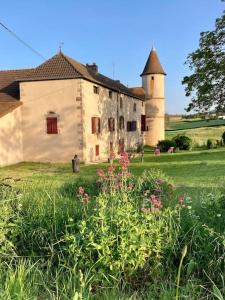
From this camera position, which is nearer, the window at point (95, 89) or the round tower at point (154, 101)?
the window at point (95, 89)

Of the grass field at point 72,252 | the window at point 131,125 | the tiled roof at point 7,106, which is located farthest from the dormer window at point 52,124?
the grass field at point 72,252

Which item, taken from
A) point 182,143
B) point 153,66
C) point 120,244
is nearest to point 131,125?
point 182,143

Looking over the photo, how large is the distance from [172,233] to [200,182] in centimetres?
842

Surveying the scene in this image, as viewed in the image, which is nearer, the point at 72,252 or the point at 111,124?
the point at 72,252

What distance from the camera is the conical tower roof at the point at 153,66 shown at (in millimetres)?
38128

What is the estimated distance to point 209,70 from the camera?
25.3 meters

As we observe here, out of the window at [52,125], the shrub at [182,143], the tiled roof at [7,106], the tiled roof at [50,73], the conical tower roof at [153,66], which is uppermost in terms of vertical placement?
the conical tower roof at [153,66]

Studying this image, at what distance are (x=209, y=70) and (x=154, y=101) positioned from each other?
43.1 feet

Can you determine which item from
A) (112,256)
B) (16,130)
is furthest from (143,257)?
(16,130)

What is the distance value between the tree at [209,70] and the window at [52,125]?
11673 millimetres

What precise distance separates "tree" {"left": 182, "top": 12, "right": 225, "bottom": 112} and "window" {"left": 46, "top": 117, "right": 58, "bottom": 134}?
11.7 m

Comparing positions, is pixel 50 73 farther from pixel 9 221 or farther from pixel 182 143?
pixel 9 221

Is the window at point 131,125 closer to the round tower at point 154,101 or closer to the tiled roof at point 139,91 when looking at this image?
the round tower at point 154,101

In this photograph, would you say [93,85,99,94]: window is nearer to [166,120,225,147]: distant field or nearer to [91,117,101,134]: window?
[91,117,101,134]: window
